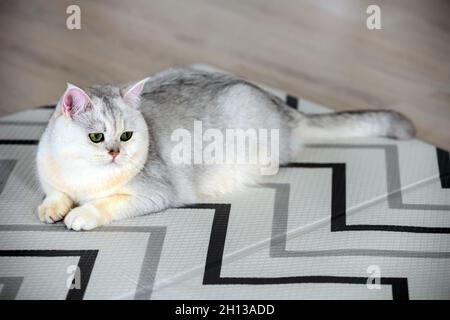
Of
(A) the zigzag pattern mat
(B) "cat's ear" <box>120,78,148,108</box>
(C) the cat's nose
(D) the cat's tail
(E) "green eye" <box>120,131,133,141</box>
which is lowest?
(A) the zigzag pattern mat

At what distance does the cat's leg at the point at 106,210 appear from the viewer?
2098 millimetres

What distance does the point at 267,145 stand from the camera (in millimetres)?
2430

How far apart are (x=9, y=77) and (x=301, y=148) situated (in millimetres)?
1467

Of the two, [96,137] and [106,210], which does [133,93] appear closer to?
[96,137]

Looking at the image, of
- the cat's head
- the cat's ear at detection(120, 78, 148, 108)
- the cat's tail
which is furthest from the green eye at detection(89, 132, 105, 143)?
the cat's tail

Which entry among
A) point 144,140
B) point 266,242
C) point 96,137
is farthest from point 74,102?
point 266,242

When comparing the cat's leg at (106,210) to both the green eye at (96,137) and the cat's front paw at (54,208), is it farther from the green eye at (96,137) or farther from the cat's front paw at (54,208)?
the green eye at (96,137)

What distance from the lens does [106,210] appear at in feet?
6.96

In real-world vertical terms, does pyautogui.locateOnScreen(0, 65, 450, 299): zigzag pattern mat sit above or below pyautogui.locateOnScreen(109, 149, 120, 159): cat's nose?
below

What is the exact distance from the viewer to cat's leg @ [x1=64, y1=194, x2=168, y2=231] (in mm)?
2098

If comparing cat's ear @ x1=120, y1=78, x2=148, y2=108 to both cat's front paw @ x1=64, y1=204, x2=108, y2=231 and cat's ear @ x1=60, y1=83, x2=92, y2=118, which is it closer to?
cat's ear @ x1=60, y1=83, x2=92, y2=118

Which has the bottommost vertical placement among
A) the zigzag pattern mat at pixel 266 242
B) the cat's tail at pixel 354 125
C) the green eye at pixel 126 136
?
the zigzag pattern mat at pixel 266 242

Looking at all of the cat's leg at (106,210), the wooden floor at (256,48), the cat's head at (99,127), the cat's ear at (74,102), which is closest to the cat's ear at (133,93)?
the cat's head at (99,127)

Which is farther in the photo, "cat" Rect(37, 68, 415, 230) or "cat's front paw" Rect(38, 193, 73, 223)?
"cat's front paw" Rect(38, 193, 73, 223)
